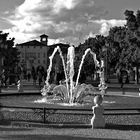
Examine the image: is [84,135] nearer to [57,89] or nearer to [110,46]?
[57,89]

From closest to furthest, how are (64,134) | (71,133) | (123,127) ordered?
(64,134), (71,133), (123,127)

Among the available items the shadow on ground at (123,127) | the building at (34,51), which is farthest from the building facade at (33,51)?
the shadow on ground at (123,127)

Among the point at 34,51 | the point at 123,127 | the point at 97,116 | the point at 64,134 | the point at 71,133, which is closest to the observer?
the point at 64,134

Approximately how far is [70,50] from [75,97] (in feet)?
16.9

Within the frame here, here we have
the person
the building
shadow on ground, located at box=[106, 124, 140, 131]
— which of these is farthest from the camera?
the building

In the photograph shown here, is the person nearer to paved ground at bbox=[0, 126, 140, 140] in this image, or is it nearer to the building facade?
paved ground at bbox=[0, 126, 140, 140]

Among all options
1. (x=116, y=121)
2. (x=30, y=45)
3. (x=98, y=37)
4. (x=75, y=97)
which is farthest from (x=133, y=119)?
(x=30, y=45)

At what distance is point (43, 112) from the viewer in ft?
44.0

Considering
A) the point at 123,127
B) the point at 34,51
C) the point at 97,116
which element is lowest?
the point at 123,127

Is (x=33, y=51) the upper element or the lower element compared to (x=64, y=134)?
upper

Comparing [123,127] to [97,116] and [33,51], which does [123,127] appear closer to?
[97,116]

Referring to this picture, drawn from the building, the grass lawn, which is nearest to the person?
the grass lawn

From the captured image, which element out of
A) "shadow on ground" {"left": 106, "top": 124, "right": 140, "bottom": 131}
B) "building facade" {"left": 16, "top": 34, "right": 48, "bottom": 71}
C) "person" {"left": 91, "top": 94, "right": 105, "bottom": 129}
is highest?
"building facade" {"left": 16, "top": 34, "right": 48, "bottom": 71}

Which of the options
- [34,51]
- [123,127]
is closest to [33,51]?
[34,51]
